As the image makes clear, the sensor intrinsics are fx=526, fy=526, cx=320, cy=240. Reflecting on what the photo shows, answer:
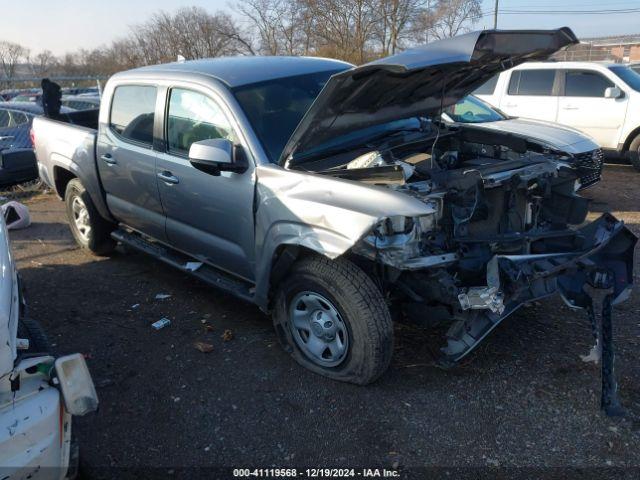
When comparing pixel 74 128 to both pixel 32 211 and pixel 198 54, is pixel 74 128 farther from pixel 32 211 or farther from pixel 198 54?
pixel 198 54

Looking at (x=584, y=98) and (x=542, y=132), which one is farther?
(x=584, y=98)

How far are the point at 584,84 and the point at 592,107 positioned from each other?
486 millimetres

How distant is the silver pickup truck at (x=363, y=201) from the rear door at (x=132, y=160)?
0.03m

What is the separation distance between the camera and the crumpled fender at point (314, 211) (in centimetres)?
271

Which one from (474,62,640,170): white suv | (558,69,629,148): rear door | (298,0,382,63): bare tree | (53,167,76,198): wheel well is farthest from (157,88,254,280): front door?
(298,0,382,63): bare tree

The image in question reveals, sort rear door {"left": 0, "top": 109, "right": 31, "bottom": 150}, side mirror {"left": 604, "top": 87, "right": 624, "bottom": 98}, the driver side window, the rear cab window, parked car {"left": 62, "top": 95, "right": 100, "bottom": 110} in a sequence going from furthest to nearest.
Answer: parked car {"left": 62, "top": 95, "right": 100, "bottom": 110}
the rear cab window
rear door {"left": 0, "top": 109, "right": 31, "bottom": 150}
side mirror {"left": 604, "top": 87, "right": 624, "bottom": 98}
the driver side window

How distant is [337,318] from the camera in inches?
125

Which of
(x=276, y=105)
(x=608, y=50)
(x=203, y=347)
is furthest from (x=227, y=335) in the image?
(x=608, y=50)

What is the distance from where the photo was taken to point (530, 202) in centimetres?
357

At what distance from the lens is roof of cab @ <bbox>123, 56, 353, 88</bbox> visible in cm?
387

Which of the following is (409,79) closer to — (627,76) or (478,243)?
(478,243)

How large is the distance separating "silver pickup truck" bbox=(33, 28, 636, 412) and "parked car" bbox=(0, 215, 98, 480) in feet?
4.63

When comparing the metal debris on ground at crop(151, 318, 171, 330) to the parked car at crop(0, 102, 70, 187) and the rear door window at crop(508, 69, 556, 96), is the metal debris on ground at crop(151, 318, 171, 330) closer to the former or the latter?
the parked car at crop(0, 102, 70, 187)

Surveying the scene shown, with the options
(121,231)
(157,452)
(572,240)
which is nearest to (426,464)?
(157,452)
